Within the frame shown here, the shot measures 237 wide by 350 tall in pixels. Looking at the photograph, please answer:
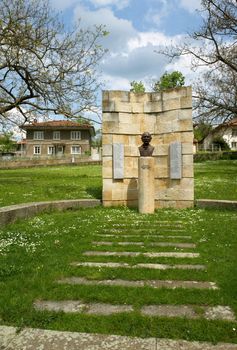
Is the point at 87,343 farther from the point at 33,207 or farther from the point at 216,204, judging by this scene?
the point at 216,204

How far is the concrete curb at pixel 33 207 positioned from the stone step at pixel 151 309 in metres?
5.55

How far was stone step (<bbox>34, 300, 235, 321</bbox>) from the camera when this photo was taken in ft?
13.2

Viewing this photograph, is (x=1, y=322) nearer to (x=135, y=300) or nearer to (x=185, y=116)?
(x=135, y=300)

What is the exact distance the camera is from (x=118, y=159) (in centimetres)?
1331

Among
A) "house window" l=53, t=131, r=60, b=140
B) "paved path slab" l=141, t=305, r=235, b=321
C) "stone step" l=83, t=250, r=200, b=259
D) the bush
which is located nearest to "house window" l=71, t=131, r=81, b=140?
"house window" l=53, t=131, r=60, b=140

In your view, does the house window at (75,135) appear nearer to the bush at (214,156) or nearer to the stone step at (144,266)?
the bush at (214,156)

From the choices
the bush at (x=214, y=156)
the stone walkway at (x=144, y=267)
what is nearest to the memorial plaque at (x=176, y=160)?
the stone walkway at (x=144, y=267)

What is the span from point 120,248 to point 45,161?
4006 centimetres

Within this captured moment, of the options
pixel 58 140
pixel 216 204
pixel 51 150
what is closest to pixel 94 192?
pixel 216 204

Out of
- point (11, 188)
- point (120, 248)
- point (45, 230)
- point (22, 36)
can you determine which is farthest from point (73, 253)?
point (22, 36)

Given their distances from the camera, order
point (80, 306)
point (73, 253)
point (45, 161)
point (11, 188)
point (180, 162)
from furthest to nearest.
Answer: point (45, 161)
point (11, 188)
point (180, 162)
point (73, 253)
point (80, 306)

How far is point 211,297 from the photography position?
4.50 m

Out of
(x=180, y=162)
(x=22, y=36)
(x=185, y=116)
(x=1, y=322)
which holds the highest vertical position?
(x=22, y=36)

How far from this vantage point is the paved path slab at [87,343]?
339 cm
